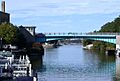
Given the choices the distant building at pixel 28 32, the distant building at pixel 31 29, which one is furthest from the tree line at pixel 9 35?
the distant building at pixel 31 29

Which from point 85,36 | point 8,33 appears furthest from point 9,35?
point 85,36

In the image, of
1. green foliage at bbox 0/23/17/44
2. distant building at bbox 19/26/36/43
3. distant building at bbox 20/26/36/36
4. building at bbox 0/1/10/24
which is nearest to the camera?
green foliage at bbox 0/23/17/44

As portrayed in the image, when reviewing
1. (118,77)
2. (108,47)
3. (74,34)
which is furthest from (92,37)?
(118,77)

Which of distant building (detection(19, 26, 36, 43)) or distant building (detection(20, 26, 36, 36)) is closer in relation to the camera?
distant building (detection(19, 26, 36, 43))

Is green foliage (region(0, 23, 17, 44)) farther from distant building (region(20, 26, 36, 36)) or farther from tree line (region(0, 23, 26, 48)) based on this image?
distant building (region(20, 26, 36, 36))

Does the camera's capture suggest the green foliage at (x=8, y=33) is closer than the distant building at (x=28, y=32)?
Yes

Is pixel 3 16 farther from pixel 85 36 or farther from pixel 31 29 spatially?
pixel 85 36

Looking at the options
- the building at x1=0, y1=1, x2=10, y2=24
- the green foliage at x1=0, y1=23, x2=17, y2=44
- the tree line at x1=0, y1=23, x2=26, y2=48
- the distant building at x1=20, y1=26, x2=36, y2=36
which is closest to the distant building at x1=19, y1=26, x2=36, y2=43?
the distant building at x1=20, y1=26, x2=36, y2=36

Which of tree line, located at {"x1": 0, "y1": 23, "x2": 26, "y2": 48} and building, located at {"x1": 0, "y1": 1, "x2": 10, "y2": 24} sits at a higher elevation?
building, located at {"x1": 0, "y1": 1, "x2": 10, "y2": 24}

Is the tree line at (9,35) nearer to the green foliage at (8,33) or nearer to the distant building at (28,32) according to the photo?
the green foliage at (8,33)

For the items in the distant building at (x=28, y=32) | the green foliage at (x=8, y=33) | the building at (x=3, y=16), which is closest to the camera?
the green foliage at (x=8, y=33)

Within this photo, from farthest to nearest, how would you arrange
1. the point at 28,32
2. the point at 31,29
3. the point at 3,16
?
the point at 3,16, the point at 31,29, the point at 28,32

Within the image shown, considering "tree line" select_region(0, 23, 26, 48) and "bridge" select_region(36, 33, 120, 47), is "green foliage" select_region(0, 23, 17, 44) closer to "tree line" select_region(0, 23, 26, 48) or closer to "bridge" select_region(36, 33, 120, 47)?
"tree line" select_region(0, 23, 26, 48)

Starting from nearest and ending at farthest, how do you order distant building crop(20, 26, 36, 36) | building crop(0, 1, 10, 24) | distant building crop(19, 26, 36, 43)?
distant building crop(19, 26, 36, 43) → distant building crop(20, 26, 36, 36) → building crop(0, 1, 10, 24)
